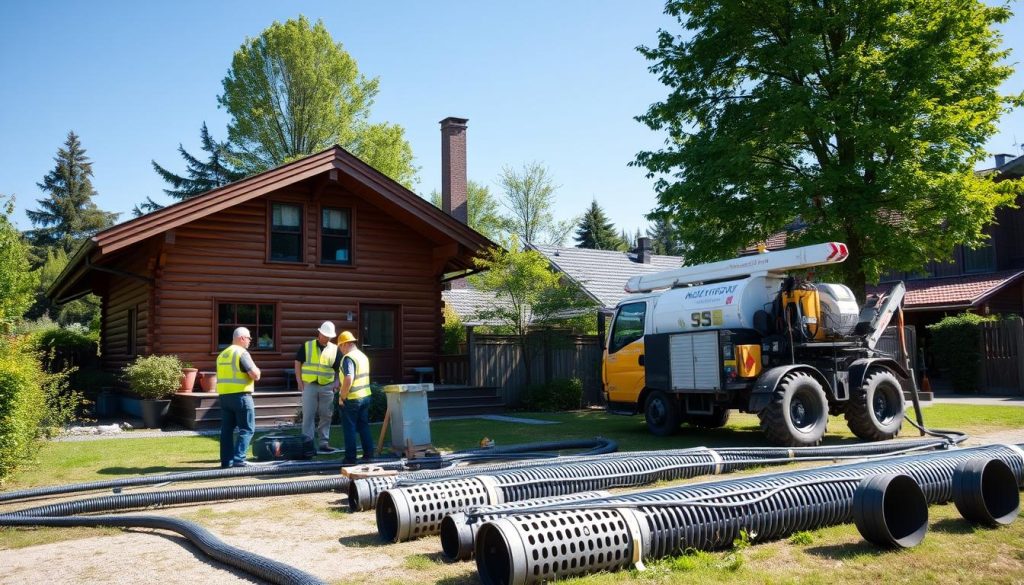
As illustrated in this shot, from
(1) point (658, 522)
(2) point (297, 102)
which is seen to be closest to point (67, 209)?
(2) point (297, 102)

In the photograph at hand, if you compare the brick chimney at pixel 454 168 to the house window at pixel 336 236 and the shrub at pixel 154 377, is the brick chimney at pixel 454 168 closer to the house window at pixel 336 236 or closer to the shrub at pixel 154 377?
the house window at pixel 336 236

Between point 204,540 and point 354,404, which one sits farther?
point 354,404

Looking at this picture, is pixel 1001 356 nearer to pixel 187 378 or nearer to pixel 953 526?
pixel 953 526

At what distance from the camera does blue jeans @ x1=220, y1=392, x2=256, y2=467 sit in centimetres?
995

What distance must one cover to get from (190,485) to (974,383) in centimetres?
2134

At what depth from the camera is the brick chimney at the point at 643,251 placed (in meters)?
34.2

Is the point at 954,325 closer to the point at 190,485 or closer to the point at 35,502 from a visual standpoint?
the point at 190,485

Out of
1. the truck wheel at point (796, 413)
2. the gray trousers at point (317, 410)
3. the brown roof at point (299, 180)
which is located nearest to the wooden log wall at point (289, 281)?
the brown roof at point (299, 180)

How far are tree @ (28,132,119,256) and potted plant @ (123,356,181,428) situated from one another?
4483 centimetres

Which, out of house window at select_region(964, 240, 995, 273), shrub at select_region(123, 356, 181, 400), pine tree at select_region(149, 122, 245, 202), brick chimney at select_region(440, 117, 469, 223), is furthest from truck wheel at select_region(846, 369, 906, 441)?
pine tree at select_region(149, 122, 245, 202)

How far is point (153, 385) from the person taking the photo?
1579 cm

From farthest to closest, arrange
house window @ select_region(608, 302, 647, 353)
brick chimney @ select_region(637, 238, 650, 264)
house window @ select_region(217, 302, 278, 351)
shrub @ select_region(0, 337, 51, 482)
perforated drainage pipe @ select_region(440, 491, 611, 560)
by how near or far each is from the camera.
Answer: brick chimney @ select_region(637, 238, 650, 264)
house window @ select_region(217, 302, 278, 351)
house window @ select_region(608, 302, 647, 353)
shrub @ select_region(0, 337, 51, 482)
perforated drainage pipe @ select_region(440, 491, 611, 560)

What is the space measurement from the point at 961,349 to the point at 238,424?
2073 cm

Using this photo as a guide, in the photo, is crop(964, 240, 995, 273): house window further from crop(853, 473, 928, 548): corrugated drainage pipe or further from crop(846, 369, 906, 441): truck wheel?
A: crop(853, 473, 928, 548): corrugated drainage pipe
